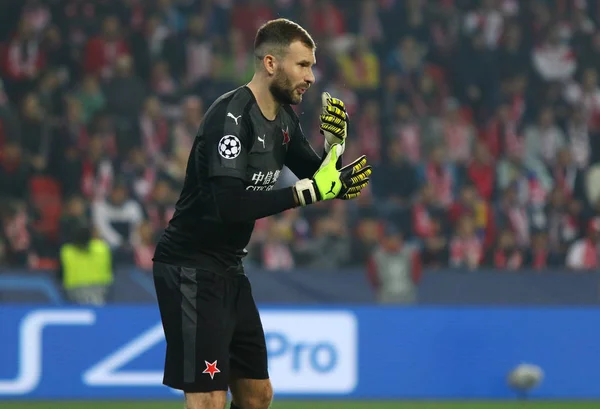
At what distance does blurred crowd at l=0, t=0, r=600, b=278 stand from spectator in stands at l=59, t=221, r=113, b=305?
29 centimetres

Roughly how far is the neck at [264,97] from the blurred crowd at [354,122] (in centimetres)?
689

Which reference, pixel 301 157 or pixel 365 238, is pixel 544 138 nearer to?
pixel 365 238

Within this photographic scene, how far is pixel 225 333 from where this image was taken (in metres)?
5.45

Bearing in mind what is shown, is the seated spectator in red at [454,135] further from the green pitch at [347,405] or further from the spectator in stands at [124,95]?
the green pitch at [347,405]

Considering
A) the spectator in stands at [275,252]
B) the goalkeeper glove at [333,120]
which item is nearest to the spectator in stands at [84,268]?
the spectator in stands at [275,252]

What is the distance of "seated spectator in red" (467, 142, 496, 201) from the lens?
14914 mm

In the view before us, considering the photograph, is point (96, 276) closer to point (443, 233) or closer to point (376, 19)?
point (443, 233)

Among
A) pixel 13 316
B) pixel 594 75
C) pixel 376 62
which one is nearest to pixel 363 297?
pixel 13 316

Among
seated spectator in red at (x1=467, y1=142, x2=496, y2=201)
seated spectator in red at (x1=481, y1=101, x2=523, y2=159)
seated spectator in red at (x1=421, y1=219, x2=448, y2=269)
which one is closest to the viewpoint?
seated spectator in red at (x1=421, y1=219, x2=448, y2=269)

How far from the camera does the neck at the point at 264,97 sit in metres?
5.45

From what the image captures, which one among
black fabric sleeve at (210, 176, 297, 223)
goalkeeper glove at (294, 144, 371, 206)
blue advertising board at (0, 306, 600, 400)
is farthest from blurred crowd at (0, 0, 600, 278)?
black fabric sleeve at (210, 176, 297, 223)

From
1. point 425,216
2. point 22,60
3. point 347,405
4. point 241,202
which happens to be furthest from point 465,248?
point 241,202

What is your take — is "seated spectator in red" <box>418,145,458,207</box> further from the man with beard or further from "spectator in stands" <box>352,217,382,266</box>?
the man with beard

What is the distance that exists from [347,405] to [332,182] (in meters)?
5.42
